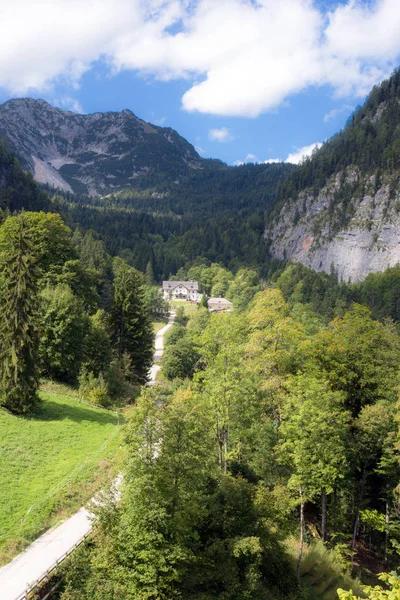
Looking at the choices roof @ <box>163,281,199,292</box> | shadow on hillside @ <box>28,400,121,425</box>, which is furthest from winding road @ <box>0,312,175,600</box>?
roof @ <box>163,281,199,292</box>

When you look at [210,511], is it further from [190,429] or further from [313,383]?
[313,383]

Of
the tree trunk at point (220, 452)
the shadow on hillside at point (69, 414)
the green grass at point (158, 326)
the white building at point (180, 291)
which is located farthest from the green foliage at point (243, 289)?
the tree trunk at point (220, 452)

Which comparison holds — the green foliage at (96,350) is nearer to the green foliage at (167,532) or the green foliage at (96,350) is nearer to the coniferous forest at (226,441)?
the coniferous forest at (226,441)

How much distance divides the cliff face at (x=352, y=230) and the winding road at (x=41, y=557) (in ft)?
535

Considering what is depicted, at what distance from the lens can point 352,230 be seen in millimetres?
170500

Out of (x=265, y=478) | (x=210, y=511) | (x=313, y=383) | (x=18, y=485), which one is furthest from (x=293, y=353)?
(x=18, y=485)

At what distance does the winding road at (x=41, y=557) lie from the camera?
1297cm

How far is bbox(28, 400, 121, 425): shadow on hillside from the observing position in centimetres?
2613

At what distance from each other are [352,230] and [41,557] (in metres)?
176

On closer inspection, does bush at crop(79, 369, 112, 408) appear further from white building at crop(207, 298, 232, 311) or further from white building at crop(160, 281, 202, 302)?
white building at crop(160, 281, 202, 302)

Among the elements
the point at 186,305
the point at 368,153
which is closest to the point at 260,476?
the point at 186,305

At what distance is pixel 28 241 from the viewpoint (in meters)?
25.6

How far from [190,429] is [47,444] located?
11.9m

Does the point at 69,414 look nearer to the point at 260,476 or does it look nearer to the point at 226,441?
the point at 226,441
